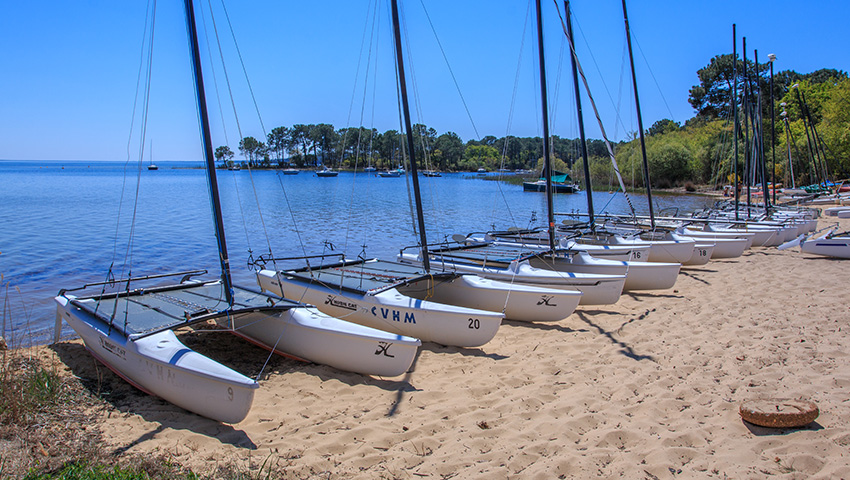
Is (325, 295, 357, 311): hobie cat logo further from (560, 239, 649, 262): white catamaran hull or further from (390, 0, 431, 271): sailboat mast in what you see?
(560, 239, 649, 262): white catamaran hull

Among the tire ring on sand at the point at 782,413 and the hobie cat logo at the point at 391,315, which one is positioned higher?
the hobie cat logo at the point at 391,315

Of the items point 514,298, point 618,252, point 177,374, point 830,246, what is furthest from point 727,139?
point 177,374

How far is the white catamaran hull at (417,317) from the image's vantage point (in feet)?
26.6

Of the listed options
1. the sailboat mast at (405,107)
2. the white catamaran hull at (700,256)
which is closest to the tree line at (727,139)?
the sailboat mast at (405,107)

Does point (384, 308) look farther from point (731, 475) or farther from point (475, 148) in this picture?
point (475, 148)

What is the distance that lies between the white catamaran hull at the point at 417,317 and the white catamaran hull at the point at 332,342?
0.82 metres

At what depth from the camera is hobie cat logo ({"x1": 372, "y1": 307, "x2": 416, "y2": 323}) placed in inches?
332

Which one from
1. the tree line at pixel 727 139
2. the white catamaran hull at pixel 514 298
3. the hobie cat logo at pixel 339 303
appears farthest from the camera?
the tree line at pixel 727 139

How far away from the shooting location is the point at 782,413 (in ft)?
16.3

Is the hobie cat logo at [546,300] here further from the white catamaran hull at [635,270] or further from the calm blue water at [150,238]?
the calm blue water at [150,238]

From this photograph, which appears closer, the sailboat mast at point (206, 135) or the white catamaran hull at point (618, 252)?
the sailboat mast at point (206, 135)

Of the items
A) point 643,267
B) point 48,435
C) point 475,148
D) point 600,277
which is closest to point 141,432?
point 48,435

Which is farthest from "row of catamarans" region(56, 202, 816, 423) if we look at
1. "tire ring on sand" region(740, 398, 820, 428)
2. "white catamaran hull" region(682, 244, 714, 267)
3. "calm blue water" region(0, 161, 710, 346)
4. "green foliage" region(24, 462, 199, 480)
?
"tire ring on sand" region(740, 398, 820, 428)

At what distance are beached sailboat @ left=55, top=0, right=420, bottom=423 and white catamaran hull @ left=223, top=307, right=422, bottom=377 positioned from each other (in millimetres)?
15
